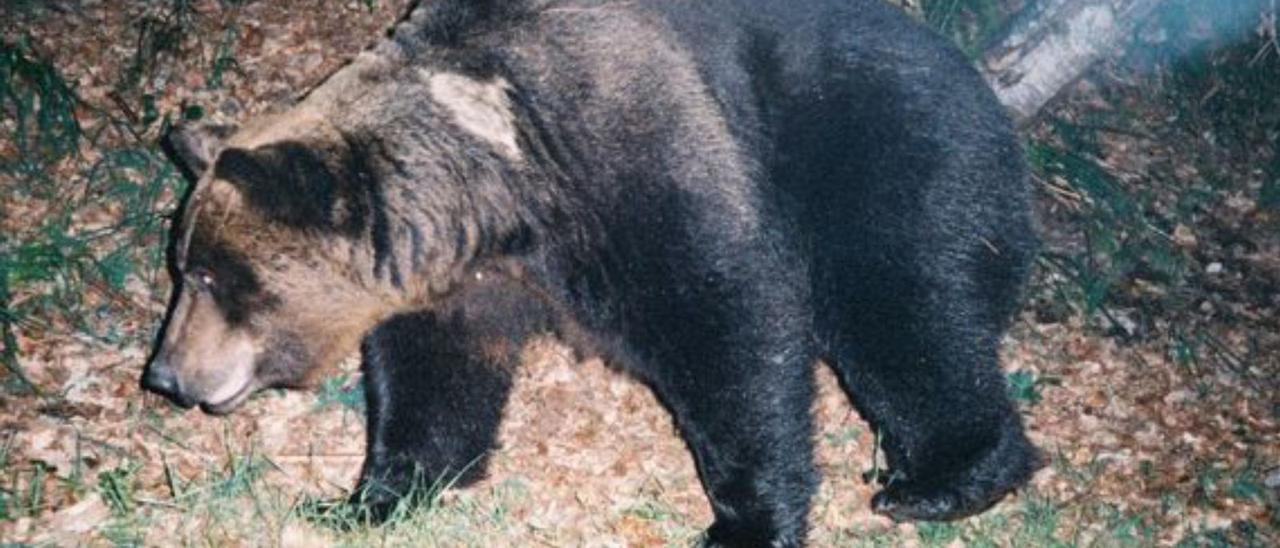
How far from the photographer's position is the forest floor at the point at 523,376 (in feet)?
13.3

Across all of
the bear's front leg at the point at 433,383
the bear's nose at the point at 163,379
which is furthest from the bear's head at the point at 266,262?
the bear's front leg at the point at 433,383

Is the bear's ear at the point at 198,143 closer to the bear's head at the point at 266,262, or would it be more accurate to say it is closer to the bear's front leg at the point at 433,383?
the bear's head at the point at 266,262

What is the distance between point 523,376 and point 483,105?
70.5 inches

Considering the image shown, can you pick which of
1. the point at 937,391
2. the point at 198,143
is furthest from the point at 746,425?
the point at 198,143

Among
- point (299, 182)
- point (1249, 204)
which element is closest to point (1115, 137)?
point (1249, 204)

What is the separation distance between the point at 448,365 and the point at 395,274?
0.53 metres

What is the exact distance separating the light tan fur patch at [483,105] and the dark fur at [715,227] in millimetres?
43

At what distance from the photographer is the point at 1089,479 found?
184 inches

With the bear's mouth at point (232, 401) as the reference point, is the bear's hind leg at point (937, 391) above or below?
below

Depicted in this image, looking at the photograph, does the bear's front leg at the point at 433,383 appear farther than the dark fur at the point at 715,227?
Yes

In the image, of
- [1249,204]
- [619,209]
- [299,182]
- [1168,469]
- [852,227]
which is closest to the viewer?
[299,182]

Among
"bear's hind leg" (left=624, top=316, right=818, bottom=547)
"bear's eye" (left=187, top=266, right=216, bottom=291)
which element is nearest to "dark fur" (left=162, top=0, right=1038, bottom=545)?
"bear's hind leg" (left=624, top=316, right=818, bottom=547)

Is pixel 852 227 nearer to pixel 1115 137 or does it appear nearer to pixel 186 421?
pixel 186 421

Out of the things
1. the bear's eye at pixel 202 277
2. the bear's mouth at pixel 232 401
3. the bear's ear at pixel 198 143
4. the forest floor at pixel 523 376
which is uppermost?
the bear's ear at pixel 198 143
